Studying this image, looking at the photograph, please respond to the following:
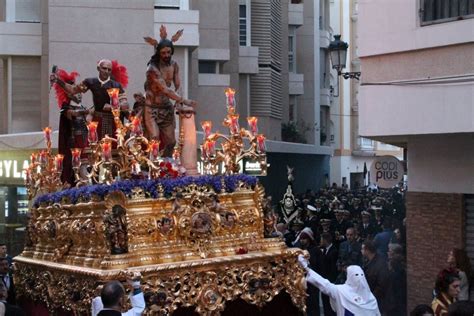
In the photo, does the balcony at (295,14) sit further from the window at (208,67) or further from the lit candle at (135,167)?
the lit candle at (135,167)

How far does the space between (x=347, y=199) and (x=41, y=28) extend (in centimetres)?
1015

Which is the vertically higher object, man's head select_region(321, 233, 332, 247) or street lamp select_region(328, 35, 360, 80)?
street lamp select_region(328, 35, 360, 80)

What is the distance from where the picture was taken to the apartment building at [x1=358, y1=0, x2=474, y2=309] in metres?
14.3

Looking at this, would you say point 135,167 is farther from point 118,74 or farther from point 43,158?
point 43,158

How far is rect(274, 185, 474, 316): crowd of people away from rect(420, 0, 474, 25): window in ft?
11.6

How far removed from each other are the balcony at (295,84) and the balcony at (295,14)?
6.89ft

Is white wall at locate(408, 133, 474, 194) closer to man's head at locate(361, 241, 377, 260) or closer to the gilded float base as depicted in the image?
man's head at locate(361, 241, 377, 260)

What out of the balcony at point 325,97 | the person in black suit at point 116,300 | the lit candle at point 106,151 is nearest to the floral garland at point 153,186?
the lit candle at point 106,151

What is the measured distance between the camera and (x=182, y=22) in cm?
2408

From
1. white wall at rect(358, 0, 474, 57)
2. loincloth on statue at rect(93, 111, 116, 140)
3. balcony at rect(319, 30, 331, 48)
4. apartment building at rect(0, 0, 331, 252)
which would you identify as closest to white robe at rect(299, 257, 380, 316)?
loincloth on statue at rect(93, 111, 116, 140)

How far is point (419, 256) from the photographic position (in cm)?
1590

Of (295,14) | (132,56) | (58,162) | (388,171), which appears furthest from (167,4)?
(295,14)

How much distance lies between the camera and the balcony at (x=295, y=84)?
128 feet

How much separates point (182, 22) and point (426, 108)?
1081 centimetres
